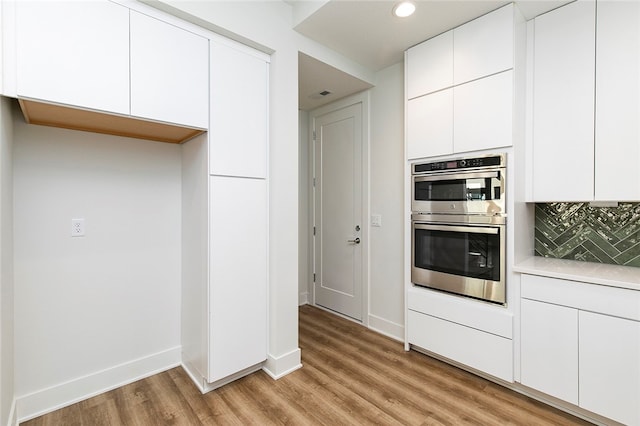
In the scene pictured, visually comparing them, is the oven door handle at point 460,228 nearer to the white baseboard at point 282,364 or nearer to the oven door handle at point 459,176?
the oven door handle at point 459,176

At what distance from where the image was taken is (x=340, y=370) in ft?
7.86

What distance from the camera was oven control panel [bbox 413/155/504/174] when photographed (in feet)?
7.00

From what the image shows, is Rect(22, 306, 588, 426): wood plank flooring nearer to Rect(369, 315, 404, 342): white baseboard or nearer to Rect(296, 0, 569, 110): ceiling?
Rect(369, 315, 404, 342): white baseboard

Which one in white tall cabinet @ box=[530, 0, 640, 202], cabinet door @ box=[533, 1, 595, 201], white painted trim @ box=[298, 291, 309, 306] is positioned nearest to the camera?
white tall cabinet @ box=[530, 0, 640, 202]

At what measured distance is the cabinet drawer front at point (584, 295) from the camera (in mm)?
1661

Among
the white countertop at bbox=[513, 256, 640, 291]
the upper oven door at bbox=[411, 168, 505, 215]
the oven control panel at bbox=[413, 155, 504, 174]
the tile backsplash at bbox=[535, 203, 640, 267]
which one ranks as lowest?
the white countertop at bbox=[513, 256, 640, 291]

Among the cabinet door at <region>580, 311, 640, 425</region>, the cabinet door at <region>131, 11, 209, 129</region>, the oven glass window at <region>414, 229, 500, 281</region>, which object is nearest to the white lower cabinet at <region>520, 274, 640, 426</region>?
the cabinet door at <region>580, 311, 640, 425</region>

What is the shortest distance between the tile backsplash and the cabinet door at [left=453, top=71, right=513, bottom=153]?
2.68 feet

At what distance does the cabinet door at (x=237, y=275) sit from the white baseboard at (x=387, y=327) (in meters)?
1.34

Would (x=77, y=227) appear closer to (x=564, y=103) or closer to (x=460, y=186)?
(x=460, y=186)

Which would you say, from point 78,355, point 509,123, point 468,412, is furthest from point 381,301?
point 78,355

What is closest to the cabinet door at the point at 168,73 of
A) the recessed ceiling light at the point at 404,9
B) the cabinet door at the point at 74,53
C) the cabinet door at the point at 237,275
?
the cabinet door at the point at 74,53

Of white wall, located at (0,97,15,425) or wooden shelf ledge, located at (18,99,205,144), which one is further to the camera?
wooden shelf ledge, located at (18,99,205,144)

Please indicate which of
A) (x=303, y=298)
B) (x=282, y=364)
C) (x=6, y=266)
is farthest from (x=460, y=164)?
(x=6, y=266)
